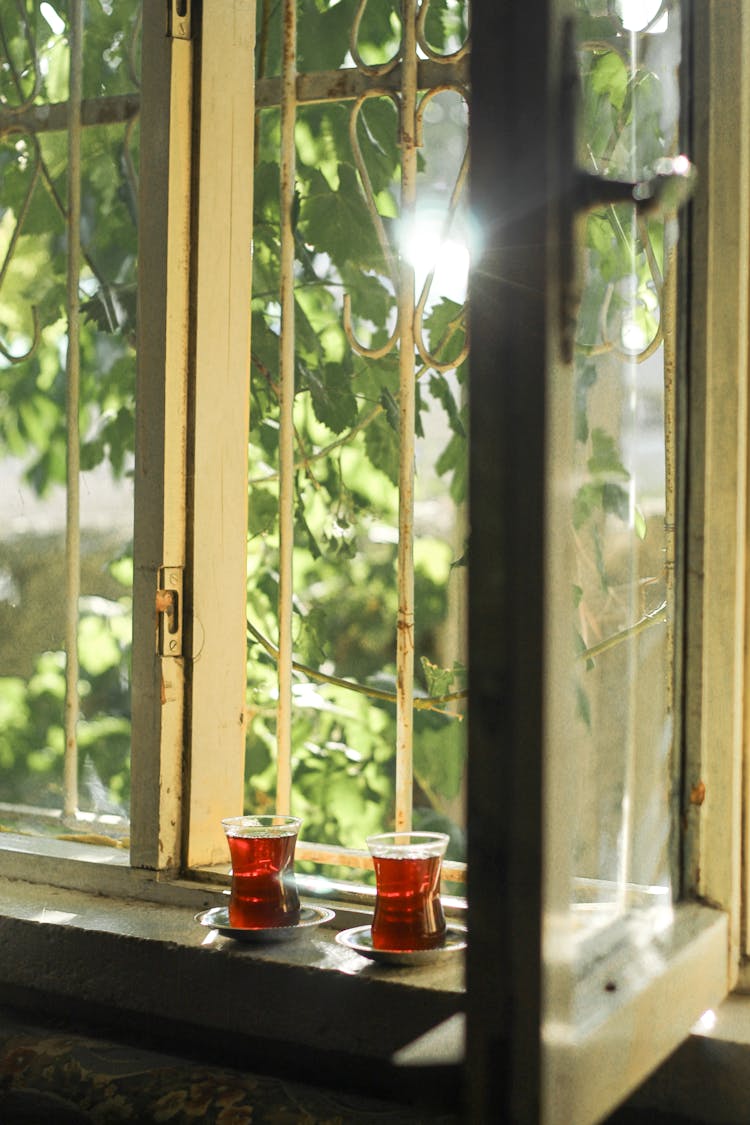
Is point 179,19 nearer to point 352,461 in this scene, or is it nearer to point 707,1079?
point 707,1079

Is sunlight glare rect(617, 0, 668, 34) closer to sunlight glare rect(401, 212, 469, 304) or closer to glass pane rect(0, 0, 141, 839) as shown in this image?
sunlight glare rect(401, 212, 469, 304)

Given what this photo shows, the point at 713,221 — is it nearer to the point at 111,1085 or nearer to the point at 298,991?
the point at 298,991

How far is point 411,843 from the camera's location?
1.25 meters

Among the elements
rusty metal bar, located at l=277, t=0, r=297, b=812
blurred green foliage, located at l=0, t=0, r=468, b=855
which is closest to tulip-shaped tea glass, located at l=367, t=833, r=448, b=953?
rusty metal bar, located at l=277, t=0, r=297, b=812

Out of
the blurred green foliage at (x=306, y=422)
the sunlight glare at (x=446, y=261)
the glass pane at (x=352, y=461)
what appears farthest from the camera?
the glass pane at (x=352, y=461)

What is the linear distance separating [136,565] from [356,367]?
1.32 metres

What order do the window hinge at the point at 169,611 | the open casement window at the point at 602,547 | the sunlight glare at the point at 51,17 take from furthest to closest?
the sunlight glare at the point at 51,17
the window hinge at the point at 169,611
the open casement window at the point at 602,547

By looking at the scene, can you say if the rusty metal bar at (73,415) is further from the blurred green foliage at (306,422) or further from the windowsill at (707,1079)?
the windowsill at (707,1079)

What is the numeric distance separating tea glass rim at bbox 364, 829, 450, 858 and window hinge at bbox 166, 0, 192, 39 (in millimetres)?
897

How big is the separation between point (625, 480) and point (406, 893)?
1.68ft

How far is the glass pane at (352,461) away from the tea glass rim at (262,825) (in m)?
0.84

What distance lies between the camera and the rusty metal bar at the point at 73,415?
171cm

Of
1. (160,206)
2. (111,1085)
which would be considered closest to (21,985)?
(111,1085)

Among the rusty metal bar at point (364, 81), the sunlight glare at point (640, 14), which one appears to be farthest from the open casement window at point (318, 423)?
the sunlight glare at point (640, 14)
